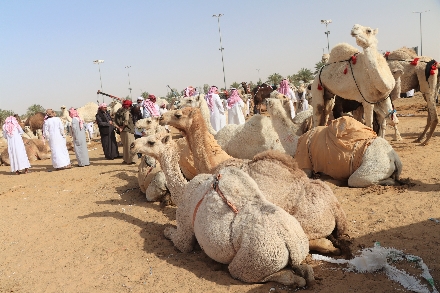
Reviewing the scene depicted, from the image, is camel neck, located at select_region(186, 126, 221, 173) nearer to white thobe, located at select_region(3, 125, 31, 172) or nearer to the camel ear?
the camel ear

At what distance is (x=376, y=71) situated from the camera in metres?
7.61

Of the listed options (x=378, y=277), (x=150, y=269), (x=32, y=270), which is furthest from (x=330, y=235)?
(x=32, y=270)

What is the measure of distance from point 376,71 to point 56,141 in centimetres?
940

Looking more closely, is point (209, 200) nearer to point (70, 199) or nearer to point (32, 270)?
point (32, 270)

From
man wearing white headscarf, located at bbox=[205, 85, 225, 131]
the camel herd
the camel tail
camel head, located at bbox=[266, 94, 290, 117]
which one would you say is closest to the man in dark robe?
man wearing white headscarf, located at bbox=[205, 85, 225, 131]

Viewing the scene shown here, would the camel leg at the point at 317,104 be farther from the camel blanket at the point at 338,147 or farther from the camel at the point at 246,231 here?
the camel at the point at 246,231

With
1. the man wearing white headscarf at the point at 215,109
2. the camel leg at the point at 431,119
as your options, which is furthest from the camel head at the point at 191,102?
the camel leg at the point at 431,119

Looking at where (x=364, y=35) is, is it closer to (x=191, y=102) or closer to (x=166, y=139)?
(x=191, y=102)

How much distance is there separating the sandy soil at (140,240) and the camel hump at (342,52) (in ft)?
8.36

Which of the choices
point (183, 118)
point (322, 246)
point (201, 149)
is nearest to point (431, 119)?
point (201, 149)

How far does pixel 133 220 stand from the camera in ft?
18.3

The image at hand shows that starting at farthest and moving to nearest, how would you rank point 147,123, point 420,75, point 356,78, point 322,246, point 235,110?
point 235,110 → point 420,75 → point 356,78 → point 147,123 → point 322,246

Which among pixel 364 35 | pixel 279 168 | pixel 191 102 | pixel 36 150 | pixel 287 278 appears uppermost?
pixel 364 35

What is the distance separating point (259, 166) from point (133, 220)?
2.40 meters
